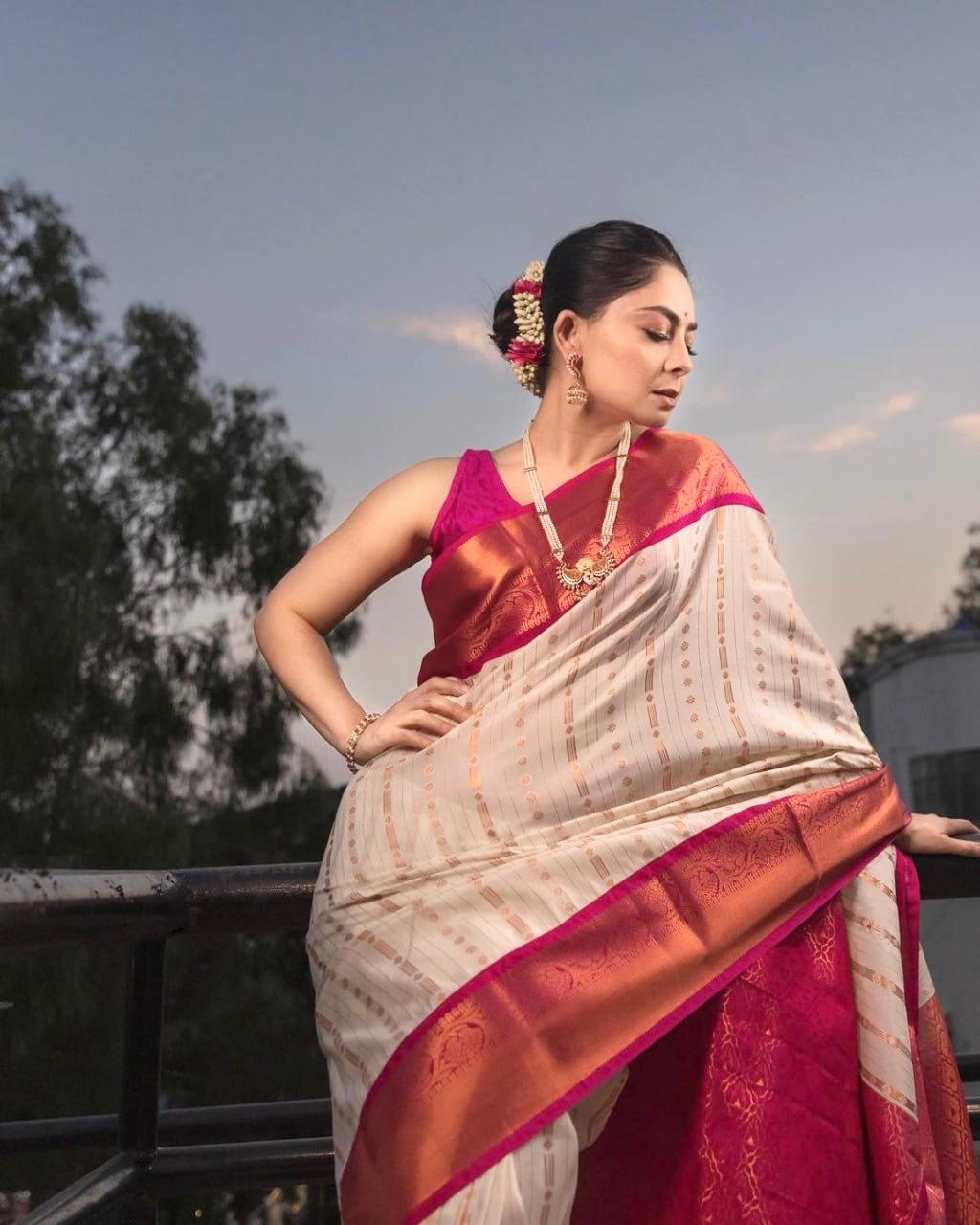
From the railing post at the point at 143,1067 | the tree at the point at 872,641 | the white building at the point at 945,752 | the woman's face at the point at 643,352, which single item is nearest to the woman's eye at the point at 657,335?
the woman's face at the point at 643,352

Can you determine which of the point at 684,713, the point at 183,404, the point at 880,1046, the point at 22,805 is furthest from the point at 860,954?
→ the point at 183,404

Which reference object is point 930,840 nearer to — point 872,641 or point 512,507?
point 512,507

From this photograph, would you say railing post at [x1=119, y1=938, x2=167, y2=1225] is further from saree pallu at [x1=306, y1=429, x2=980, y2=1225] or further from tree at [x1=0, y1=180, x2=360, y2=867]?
tree at [x1=0, y1=180, x2=360, y2=867]

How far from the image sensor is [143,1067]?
132 centimetres

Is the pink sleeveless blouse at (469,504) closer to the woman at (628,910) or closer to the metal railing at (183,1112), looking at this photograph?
the woman at (628,910)

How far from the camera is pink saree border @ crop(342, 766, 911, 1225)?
1066mm

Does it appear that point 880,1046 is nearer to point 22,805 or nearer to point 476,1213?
point 476,1213

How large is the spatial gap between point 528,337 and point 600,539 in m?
0.37

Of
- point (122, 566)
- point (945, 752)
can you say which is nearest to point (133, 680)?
point (122, 566)

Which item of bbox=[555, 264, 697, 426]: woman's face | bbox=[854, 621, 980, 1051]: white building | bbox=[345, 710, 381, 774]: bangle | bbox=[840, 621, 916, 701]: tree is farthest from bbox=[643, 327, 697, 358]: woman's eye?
bbox=[840, 621, 916, 701]: tree

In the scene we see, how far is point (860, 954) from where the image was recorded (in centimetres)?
124

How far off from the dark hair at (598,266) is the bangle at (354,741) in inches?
19.2

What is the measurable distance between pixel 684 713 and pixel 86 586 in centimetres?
1468

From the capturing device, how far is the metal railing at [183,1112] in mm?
1230
